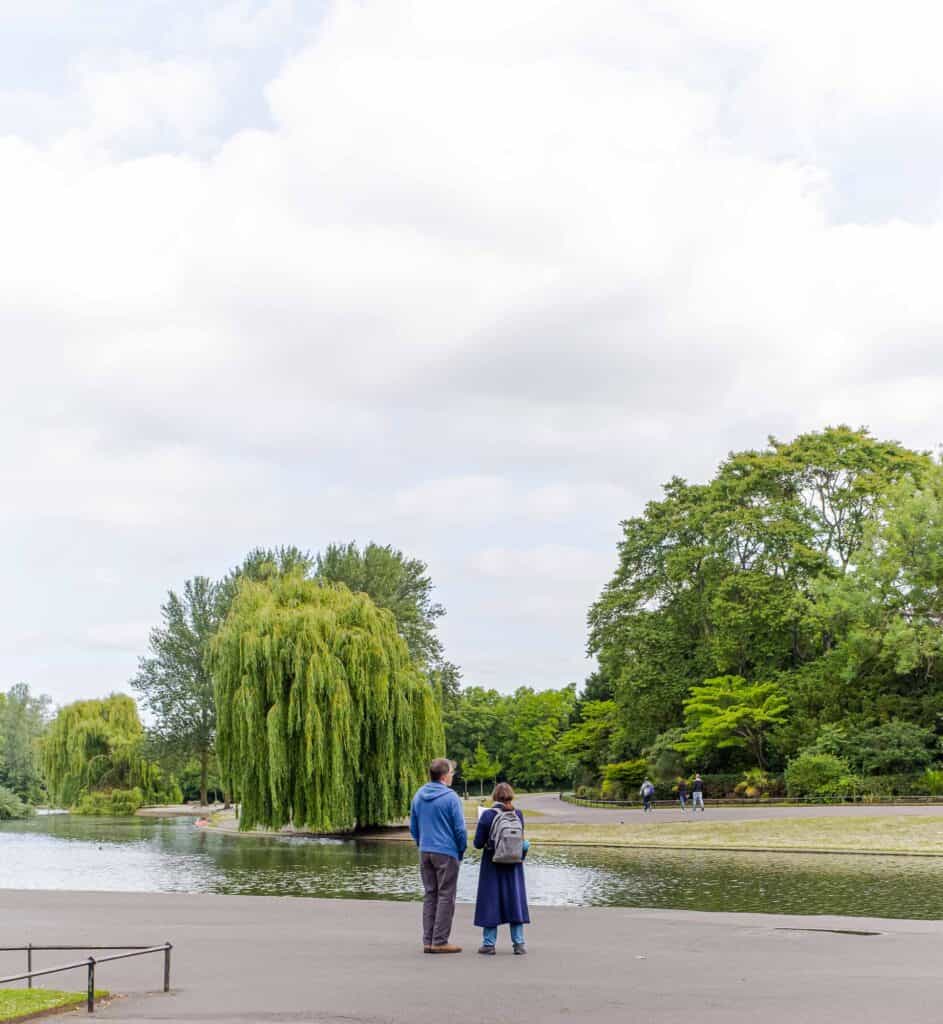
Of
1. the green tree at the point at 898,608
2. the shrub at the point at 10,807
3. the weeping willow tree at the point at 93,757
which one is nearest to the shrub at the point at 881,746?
the green tree at the point at 898,608

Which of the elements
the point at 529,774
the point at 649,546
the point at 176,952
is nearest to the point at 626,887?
the point at 176,952

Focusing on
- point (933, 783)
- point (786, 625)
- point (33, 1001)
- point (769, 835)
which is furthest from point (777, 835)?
point (33, 1001)

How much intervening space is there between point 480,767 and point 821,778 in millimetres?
58900

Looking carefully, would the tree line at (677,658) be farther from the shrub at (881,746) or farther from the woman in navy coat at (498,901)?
the woman in navy coat at (498,901)

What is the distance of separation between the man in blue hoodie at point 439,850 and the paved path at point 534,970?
0.32 m

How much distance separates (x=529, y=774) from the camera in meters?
101

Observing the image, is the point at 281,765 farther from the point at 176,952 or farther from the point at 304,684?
the point at 176,952

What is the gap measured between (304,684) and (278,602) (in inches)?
181

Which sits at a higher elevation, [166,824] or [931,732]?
[931,732]

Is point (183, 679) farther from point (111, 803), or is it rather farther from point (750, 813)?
point (750, 813)

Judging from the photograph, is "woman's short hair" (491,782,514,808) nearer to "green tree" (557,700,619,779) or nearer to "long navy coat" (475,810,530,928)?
"long navy coat" (475,810,530,928)

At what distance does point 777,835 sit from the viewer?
31.9m

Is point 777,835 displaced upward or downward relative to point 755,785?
downward

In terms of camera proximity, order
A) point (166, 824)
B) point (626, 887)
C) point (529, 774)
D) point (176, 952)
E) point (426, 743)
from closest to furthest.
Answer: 1. point (176, 952)
2. point (626, 887)
3. point (426, 743)
4. point (166, 824)
5. point (529, 774)
